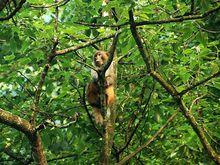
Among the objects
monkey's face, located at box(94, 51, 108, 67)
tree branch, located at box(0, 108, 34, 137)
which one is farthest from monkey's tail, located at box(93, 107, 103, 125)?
tree branch, located at box(0, 108, 34, 137)

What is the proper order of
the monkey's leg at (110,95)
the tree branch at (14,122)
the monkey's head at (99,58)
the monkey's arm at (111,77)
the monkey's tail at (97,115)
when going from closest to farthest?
the tree branch at (14,122), the monkey's leg at (110,95), the monkey's arm at (111,77), the monkey's tail at (97,115), the monkey's head at (99,58)

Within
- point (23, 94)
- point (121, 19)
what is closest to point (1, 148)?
point (23, 94)

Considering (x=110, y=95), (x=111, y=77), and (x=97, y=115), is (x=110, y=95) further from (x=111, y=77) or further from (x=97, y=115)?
(x=97, y=115)

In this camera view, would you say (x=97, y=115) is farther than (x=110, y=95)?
Yes

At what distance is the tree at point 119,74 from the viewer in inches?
154

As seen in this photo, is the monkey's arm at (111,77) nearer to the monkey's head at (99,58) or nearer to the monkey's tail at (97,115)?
the monkey's tail at (97,115)

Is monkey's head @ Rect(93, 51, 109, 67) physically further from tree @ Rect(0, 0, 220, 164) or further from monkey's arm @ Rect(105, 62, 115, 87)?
monkey's arm @ Rect(105, 62, 115, 87)

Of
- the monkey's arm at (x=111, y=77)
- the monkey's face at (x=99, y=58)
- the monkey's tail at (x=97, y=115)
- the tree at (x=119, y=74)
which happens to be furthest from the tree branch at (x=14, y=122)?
the monkey's face at (x=99, y=58)

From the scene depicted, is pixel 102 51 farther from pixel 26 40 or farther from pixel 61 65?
pixel 26 40

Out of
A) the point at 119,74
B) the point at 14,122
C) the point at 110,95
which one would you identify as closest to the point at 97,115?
the point at 119,74

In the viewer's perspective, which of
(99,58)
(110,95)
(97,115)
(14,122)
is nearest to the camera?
(14,122)

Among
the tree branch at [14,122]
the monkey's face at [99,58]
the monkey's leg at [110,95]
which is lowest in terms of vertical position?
the tree branch at [14,122]

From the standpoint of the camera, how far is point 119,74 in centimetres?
636

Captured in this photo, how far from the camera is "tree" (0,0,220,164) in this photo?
390 centimetres
